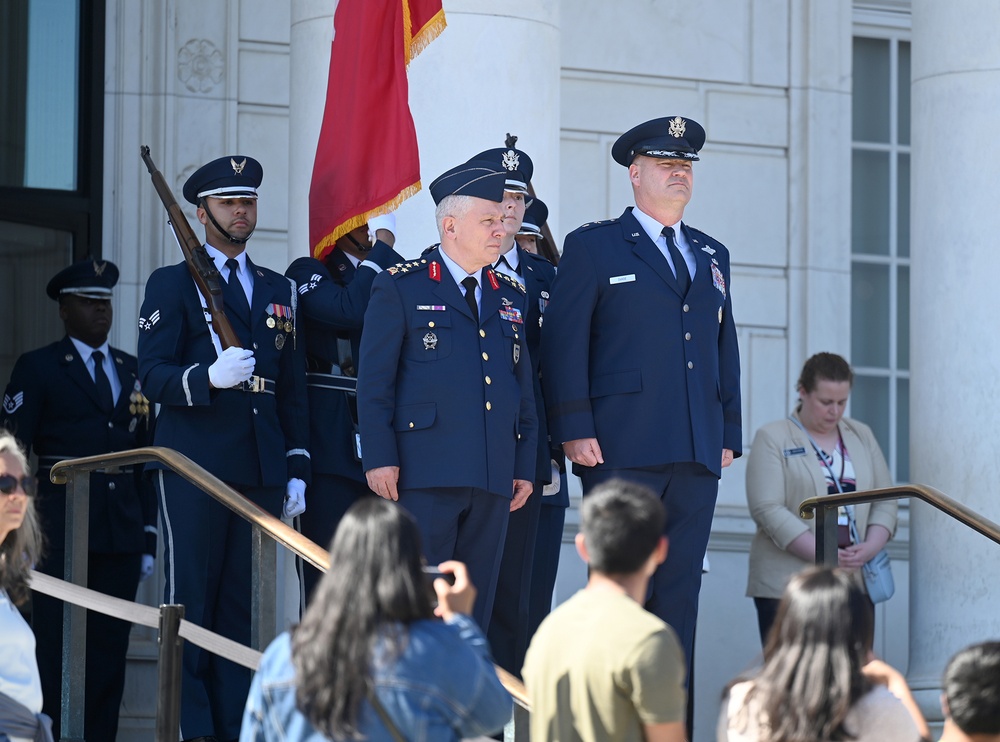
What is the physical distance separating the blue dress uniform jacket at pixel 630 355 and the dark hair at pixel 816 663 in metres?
2.40

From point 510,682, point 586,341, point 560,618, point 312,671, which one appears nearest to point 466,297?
point 586,341

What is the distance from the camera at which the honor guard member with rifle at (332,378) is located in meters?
6.70

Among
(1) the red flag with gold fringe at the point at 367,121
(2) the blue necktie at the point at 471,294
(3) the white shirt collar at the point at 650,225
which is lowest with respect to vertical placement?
(2) the blue necktie at the point at 471,294

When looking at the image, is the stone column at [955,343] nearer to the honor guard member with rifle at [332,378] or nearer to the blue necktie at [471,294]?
the honor guard member with rifle at [332,378]

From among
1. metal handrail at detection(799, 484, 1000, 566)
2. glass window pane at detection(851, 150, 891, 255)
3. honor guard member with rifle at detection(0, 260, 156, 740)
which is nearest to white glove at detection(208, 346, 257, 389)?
honor guard member with rifle at detection(0, 260, 156, 740)

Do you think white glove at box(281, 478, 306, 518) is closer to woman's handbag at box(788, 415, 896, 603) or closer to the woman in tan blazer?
the woman in tan blazer

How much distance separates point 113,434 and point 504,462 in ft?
8.16

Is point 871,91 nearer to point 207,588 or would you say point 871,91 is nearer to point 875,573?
point 875,573

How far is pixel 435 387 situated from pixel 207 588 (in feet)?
3.55

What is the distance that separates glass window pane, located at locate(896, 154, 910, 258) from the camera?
1070 centimetres

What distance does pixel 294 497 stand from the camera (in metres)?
6.64

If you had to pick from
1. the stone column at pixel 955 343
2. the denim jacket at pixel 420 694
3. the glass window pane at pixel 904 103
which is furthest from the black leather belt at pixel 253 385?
the glass window pane at pixel 904 103

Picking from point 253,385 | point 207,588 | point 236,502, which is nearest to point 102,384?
point 253,385

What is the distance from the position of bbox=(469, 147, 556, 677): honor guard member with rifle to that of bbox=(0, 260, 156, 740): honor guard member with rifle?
79.0 inches
